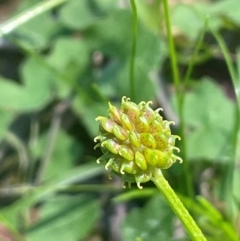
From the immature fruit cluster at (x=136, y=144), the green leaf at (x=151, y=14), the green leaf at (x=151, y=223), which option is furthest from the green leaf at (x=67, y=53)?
the immature fruit cluster at (x=136, y=144)

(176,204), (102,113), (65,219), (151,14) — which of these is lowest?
(176,204)

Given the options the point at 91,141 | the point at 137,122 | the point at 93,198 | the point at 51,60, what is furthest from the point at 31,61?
the point at 137,122

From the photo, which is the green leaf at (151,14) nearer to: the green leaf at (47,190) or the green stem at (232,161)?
the green stem at (232,161)

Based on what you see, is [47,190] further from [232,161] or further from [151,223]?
[232,161]

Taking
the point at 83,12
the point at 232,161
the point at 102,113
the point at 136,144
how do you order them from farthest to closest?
A: 1. the point at 83,12
2. the point at 102,113
3. the point at 232,161
4. the point at 136,144

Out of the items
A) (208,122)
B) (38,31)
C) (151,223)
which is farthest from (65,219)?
(38,31)

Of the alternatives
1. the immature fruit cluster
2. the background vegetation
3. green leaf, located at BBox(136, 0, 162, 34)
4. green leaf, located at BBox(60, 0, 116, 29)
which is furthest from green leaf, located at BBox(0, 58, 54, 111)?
the immature fruit cluster

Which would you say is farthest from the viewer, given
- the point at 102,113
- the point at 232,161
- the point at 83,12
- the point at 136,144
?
the point at 83,12

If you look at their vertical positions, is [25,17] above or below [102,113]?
above

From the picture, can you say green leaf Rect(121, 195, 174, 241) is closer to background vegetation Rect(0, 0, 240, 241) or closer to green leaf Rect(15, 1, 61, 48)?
background vegetation Rect(0, 0, 240, 241)
